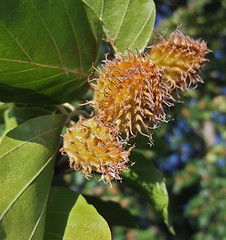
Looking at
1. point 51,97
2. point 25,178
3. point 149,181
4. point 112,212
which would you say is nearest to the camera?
point 25,178

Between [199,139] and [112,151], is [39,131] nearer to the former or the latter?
[112,151]

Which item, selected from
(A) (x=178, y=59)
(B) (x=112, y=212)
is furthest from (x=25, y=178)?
(B) (x=112, y=212)

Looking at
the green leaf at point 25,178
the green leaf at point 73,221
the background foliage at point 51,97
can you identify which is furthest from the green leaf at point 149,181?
the green leaf at point 25,178

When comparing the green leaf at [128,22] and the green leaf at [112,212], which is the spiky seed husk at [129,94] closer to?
the green leaf at [128,22]

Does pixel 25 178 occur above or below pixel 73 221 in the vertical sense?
above

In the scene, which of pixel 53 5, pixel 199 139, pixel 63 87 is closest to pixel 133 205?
pixel 199 139

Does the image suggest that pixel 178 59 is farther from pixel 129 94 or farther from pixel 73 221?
pixel 73 221

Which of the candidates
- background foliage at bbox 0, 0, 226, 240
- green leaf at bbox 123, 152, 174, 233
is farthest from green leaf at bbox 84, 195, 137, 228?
green leaf at bbox 123, 152, 174, 233
